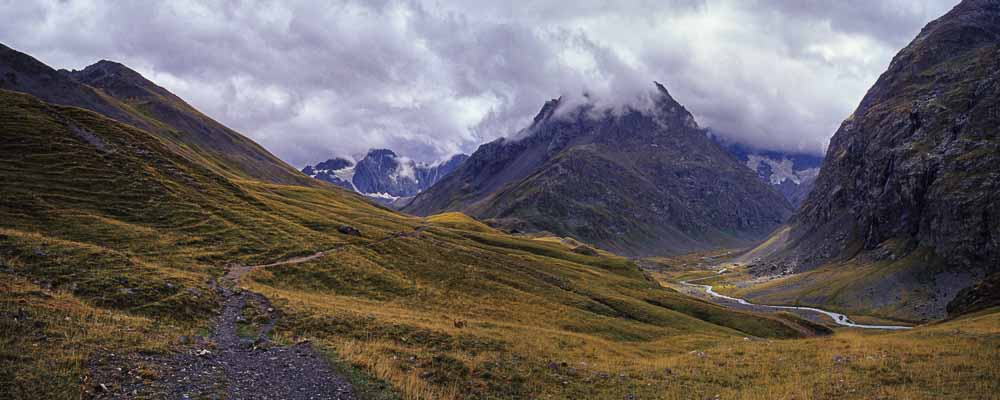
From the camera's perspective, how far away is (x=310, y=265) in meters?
52.4

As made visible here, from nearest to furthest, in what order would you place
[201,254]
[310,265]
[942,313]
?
[201,254]
[310,265]
[942,313]

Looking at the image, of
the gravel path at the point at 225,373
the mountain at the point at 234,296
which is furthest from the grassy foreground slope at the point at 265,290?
the gravel path at the point at 225,373

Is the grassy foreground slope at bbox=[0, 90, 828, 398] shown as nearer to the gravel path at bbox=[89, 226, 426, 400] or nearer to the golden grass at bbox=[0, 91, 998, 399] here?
the golden grass at bbox=[0, 91, 998, 399]

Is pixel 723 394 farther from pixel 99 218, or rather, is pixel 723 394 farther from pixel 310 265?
pixel 99 218

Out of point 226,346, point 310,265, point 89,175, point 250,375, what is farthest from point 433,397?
point 89,175

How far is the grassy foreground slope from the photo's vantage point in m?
21.7

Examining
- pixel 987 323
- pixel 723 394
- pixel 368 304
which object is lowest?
pixel 368 304

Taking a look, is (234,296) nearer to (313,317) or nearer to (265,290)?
(265,290)

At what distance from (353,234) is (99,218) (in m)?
32.3

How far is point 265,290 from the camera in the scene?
129 feet

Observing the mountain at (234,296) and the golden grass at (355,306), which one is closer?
the mountain at (234,296)

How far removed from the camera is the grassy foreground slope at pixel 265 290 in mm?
21734

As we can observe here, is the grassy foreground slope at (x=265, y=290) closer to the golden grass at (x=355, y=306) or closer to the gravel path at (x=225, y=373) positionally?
the golden grass at (x=355, y=306)

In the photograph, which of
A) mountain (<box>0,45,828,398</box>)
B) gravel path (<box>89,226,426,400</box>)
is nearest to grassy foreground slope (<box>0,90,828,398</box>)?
mountain (<box>0,45,828,398</box>)
